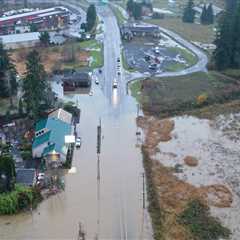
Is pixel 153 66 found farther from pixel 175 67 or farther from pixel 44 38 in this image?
pixel 44 38

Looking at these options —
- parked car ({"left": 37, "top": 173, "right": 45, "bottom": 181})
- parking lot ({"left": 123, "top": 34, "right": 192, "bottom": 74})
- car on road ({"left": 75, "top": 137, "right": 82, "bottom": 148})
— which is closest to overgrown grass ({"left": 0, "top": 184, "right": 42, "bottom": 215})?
parked car ({"left": 37, "top": 173, "right": 45, "bottom": 181})

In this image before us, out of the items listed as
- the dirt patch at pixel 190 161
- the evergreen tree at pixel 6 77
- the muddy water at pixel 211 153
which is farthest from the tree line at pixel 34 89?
the dirt patch at pixel 190 161

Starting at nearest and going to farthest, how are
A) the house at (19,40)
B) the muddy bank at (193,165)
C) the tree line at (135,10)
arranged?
the muddy bank at (193,165) → the house at (19,40) → the tree line at (135,10)

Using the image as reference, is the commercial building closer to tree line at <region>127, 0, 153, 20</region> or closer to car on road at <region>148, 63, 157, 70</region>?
tree line at <region>127, 0, 153, 20</region>

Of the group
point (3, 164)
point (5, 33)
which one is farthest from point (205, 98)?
point (5, 33)

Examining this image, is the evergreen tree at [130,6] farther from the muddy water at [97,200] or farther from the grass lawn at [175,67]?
the muddy water at [97,200]

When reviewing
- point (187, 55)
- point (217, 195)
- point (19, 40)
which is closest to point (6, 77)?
point (19, 40)

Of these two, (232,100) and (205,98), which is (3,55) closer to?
(205,98)

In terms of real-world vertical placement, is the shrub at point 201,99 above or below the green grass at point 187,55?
above
